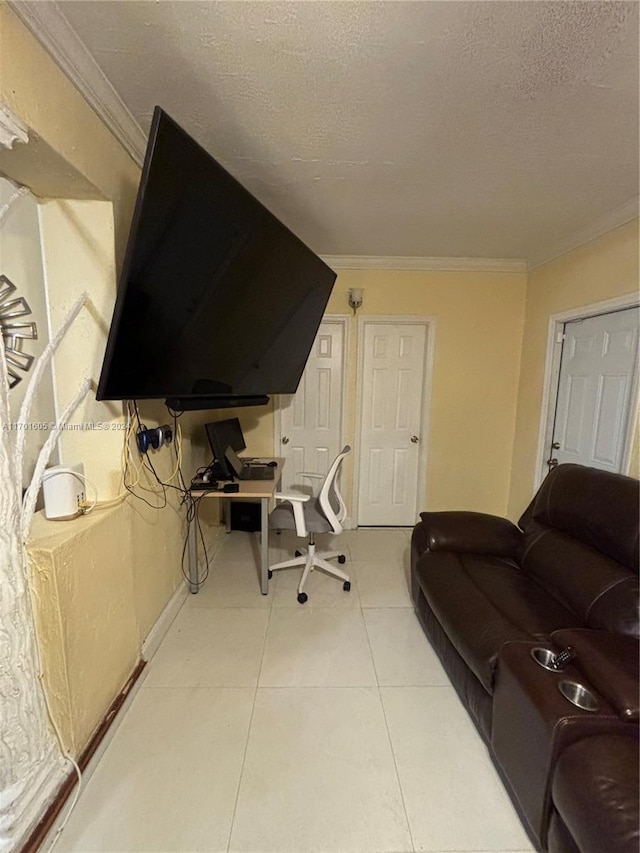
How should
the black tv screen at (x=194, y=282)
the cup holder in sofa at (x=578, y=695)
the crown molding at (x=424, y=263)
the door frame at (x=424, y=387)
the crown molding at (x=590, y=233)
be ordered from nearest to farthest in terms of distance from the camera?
the cup holder in sofa at (x=578, y=695) → the black tv screen at (x=194, y=282) → the crown molding at (x=590, y=233) → the crown molding at (x=424, y=263) → the door frame at (x=424, y=387)

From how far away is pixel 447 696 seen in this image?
1.78m

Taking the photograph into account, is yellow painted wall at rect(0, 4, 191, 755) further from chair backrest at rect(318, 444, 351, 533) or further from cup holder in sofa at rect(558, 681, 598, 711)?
cup holder in sofa at rect(558, 681, 598, 711)

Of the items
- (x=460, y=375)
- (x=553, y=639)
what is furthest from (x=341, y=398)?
(x=553, y=639)

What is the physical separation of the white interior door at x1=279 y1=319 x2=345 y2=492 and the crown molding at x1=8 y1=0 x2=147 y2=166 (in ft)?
6.85

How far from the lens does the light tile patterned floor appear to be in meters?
1.23

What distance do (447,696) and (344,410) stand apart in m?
2.29

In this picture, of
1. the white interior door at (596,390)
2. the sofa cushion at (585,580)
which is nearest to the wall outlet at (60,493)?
the sofa cushion at (585,580)

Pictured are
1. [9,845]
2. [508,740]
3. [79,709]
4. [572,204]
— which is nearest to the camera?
[9,845]

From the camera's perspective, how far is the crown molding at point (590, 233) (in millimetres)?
2221

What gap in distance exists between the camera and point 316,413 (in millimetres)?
3596

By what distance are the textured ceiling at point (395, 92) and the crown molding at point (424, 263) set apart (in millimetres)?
987

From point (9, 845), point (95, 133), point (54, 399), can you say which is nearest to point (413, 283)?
point (95, 133)

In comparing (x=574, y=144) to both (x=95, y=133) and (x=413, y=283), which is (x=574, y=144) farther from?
(x=95, y=133)

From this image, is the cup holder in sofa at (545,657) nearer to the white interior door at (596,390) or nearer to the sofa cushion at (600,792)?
the sofa cushion at (600,792)
